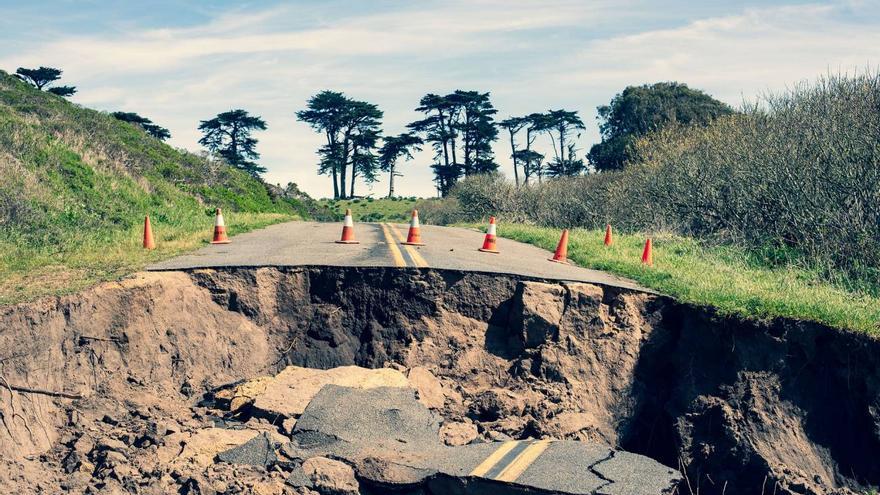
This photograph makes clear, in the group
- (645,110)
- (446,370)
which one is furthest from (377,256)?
(645,110)

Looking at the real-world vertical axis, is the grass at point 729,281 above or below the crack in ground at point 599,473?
above

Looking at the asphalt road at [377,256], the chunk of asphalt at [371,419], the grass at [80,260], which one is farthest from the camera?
the asphalt road at [377,256]

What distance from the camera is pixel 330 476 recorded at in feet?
26.2

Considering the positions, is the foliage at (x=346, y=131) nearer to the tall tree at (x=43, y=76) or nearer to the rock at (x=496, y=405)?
the tall tree at (x=43, y=76)

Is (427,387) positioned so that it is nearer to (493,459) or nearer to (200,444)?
(493,459)

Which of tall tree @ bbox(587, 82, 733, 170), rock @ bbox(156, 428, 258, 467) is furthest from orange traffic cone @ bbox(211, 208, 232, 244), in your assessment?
tall tree @ bbox(587, 82, 733, 170)

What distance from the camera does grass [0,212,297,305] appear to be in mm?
10172

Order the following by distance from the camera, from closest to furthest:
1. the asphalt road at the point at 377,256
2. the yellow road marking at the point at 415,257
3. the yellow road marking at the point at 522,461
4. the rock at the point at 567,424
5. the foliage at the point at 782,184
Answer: the yellow road marking at the point at 522,461
the rock at the point at 567,424
the asphalt road at the point at 377,256
the yellow road marking at the point at 415,257
the foliage at the point at 782,184

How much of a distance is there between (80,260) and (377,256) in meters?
4.10

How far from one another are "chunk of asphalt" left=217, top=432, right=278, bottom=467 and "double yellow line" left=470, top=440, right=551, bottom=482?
6.10 ft

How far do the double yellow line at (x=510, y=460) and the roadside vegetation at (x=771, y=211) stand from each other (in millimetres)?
3437

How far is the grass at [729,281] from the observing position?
1048 cm

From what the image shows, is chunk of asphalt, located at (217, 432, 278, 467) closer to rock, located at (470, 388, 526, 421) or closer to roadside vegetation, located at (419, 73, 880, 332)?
rock, located at (470, 388, 526, 421)

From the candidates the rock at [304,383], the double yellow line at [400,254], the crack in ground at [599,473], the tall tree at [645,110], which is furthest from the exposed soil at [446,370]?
the tall tree at [645,110]
